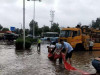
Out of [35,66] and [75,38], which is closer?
[35,66]

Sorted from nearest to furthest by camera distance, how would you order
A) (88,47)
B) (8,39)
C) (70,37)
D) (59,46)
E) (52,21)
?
(59,46), (70,37), (88,47), (8,39), (52,21)

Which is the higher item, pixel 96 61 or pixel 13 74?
pixel 96 61

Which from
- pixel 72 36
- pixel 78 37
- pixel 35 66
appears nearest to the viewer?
pixel 35 66

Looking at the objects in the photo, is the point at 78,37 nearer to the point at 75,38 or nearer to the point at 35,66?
the point at 75,38

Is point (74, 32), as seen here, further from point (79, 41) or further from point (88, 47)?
point (88, 47)

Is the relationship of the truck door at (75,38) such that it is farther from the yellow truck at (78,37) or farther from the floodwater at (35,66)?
the floodwater at (35,66)

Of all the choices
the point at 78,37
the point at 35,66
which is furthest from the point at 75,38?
the point at 35,66

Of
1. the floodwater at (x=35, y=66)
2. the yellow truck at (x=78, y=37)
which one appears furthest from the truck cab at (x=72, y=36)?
the floodwater at (x=35, y=66)

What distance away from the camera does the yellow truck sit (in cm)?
2292

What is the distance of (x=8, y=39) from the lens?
46.7 m

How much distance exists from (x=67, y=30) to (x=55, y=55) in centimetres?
954

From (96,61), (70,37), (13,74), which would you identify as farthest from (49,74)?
(70,37)

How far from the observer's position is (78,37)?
23.3 meters

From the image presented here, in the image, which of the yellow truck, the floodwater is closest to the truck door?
the yellow truck
